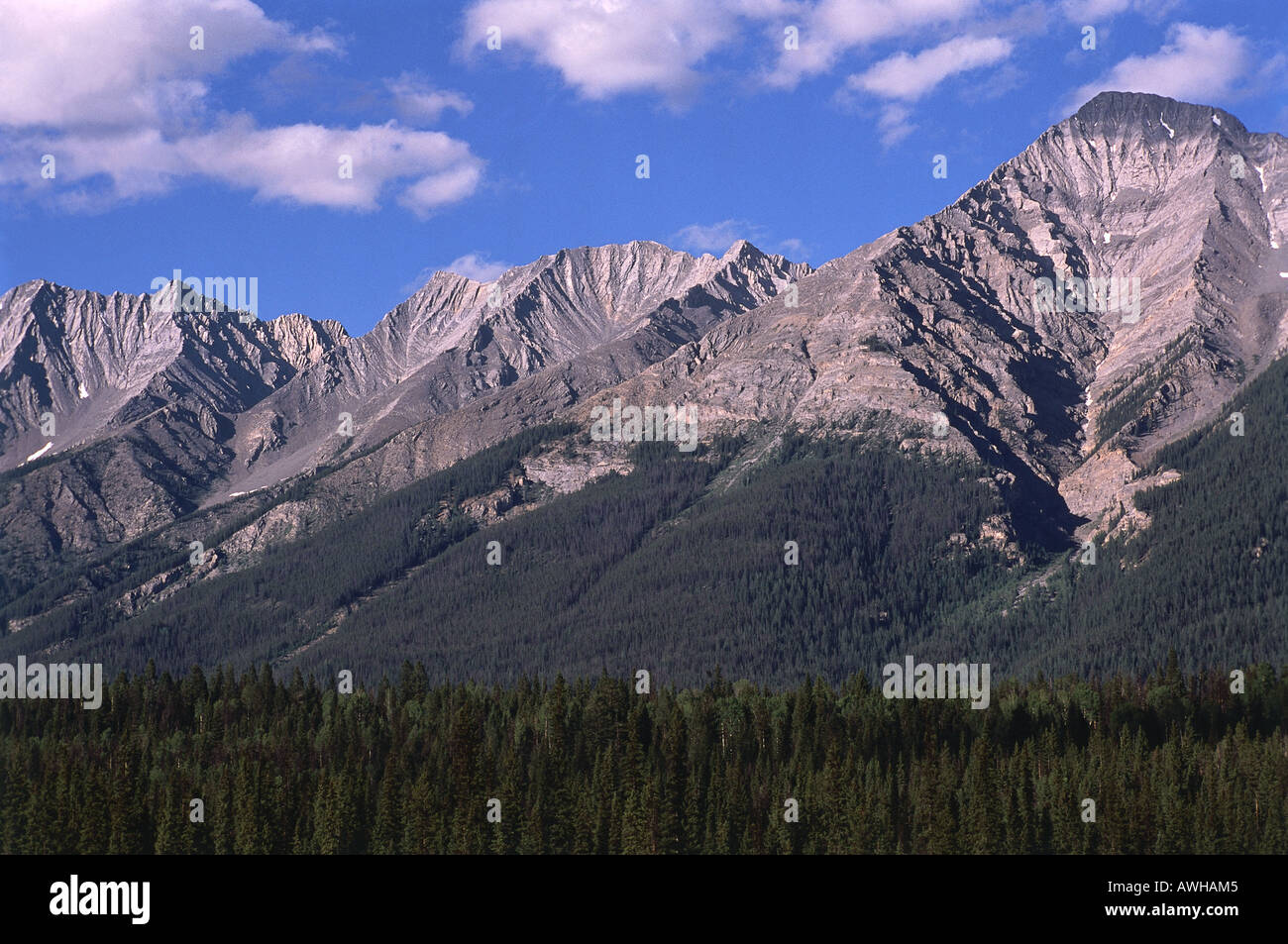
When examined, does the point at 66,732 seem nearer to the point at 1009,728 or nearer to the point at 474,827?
the point at 474,827

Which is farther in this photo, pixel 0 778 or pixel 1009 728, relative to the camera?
pixel 1009 728
